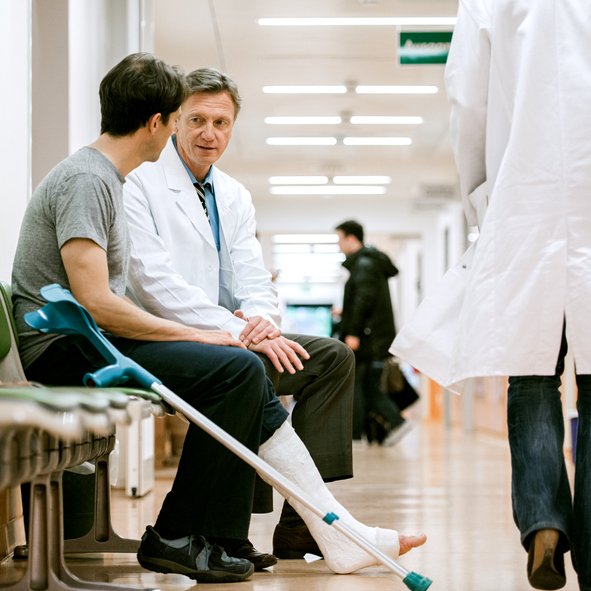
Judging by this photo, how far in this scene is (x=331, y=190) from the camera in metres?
15.1

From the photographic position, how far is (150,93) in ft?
8.85

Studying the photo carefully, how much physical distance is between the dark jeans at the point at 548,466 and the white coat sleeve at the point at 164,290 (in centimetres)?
89

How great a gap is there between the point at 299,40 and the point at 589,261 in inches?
238

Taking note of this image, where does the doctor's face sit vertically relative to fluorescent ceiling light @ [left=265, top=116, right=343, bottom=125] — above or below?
below

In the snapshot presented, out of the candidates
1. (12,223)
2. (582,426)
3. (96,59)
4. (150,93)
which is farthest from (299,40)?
(582,426)

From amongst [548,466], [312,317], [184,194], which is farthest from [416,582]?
[312,317]

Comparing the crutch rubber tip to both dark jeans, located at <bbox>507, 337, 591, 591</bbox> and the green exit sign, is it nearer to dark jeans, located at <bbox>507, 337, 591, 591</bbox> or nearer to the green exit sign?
dark jeans, located at <bbox>507, 337, 591, 591</bbox>

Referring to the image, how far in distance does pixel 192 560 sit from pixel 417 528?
139cm

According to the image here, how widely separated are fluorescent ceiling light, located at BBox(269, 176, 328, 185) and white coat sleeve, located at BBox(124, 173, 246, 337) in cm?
1107

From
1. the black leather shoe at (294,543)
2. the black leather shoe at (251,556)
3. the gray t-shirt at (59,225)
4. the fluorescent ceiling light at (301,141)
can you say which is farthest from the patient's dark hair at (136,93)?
the fluorescent ceiling light at (301,141)

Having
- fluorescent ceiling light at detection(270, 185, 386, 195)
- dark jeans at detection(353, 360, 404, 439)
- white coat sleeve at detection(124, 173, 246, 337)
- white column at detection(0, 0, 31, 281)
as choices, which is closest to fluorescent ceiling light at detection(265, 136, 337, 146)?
fluorescent ceiling light at detection(270, 185, 386, 195)

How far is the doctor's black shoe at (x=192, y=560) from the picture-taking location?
2594 millimetres

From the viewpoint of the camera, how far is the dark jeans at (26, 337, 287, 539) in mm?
2596

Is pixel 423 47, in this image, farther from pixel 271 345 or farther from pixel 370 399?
pixel 271 345
